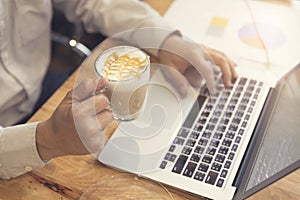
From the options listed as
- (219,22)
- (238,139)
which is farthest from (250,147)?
(219,22)

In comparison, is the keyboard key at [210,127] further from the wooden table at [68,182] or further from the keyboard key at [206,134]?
the wooden table at [68,182]

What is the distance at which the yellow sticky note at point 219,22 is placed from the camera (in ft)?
3.72

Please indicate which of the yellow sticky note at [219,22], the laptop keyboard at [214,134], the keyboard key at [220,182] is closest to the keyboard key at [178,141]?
the laptop keyboard at [214,134]

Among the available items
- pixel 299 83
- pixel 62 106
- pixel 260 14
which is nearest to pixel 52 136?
pixel 62 106

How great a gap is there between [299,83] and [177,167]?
0.29 meters

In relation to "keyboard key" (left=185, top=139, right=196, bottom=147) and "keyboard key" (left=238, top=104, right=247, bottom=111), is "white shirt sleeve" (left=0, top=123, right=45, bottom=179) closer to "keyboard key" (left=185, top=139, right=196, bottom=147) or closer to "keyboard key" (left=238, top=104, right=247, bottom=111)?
"keyboard key" (left=185, top=139, right=196, bottom=147)

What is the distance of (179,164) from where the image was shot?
0.82 meters

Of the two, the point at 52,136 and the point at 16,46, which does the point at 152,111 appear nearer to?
the point at 52,136

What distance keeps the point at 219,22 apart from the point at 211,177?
18.8 inches

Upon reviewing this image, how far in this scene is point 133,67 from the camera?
73 cm

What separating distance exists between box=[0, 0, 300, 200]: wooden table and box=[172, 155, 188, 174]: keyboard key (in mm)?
34

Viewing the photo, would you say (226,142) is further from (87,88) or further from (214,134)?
(87,88)

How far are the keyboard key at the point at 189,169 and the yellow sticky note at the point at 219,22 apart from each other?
443 mm

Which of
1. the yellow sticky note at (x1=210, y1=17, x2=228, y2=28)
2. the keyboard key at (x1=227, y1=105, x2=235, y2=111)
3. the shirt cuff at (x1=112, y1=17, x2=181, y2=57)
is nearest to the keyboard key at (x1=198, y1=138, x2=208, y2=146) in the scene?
the keyboard key at (x1=227, y1=105, x2=235, y2=111)
